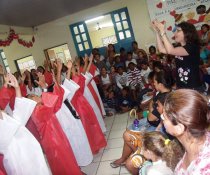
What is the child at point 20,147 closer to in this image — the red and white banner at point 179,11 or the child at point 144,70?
the child at point 144,70

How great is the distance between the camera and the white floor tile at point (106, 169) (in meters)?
2.87

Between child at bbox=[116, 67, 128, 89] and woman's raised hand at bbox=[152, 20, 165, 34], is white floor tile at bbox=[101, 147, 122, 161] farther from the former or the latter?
child at bbox=[116, 67, 128, 89]

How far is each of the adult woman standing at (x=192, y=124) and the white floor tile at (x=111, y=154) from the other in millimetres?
2200

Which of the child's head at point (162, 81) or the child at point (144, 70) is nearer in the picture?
the child's head at point (162, 81)

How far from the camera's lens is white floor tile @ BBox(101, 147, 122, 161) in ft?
10.6

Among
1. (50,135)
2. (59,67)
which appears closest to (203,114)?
(50,135)

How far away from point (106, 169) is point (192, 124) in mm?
2157

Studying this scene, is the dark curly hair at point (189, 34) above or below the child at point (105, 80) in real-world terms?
above

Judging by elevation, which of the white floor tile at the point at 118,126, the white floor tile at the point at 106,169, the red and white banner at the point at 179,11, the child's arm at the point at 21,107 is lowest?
the white floor tile at the point at 118,126

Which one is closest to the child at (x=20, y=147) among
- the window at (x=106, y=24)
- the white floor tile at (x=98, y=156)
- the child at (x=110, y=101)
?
the white floor tile at (x=98, y=156)

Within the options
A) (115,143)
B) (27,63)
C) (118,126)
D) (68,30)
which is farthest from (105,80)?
(27,63)

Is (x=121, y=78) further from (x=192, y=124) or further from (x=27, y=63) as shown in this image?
(x=192, y=124)

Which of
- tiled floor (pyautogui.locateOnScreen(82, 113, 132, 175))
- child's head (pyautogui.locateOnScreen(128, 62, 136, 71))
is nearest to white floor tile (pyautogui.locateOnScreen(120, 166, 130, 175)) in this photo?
tiled floor (pyautogui.locateOnScreen(82, 113, 132, 175))

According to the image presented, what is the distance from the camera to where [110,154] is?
3338 mm
